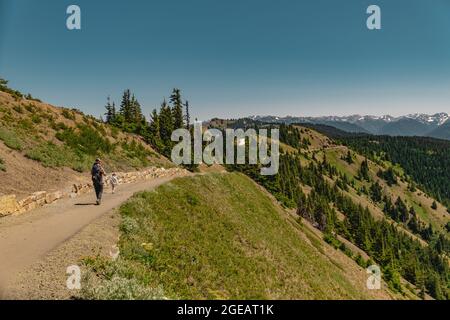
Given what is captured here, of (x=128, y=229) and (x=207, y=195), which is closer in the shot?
(x=128, y=229)

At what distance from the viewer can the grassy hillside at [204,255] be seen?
13344mm

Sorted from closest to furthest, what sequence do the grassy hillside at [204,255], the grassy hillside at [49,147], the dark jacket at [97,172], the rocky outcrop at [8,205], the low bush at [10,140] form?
the grassy hillside at [204,255]
the rocky outcrop at [8,205]
the dark jacket at [97,172]
the grassy hillside at [49,147]
the low bush at [10,140]

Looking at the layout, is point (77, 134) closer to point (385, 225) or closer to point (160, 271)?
point (160, 271)

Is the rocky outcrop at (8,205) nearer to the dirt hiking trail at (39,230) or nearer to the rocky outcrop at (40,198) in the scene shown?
the rocky outcrop at (40,198)

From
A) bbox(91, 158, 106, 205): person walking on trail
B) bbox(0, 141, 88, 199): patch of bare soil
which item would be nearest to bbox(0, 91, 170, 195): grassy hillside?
bbox(0, 141, 88, 199): patch of bare soil

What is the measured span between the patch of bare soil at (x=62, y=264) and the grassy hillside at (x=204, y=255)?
25.9 inches

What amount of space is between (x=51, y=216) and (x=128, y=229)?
5.51m

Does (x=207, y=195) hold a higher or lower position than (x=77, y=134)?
lower

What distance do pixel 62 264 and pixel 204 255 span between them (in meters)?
8.48

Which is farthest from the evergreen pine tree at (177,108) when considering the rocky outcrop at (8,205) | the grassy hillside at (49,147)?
the rocky outcrop at (8,205)

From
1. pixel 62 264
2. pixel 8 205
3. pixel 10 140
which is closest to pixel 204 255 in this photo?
pixel 62 264

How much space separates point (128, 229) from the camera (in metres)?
18.8

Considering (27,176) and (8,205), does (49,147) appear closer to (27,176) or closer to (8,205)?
(27,176)
